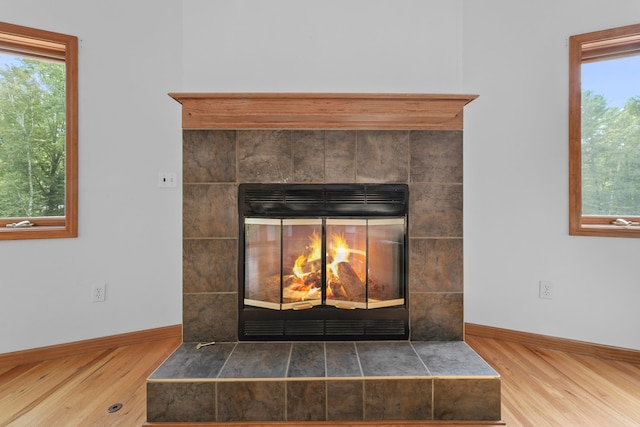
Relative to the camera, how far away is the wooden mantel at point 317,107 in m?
1.77

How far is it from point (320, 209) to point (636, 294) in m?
2.06

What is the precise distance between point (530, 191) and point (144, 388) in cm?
269

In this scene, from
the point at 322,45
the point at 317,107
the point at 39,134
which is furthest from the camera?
the point at 39,134

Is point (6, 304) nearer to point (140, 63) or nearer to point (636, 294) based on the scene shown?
point (140, 63)

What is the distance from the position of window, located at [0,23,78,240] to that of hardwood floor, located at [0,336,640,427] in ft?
2.78

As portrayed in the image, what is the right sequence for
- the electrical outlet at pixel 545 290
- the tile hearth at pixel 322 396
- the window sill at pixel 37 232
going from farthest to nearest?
the electrical outlet at pixel 545 290
the window sill at pixel 37 232
the tile hearth at pixel 322 396

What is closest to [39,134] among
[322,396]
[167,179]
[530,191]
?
[167,179]

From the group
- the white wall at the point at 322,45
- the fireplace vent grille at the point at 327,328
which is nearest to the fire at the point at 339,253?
the fireplace vent grille at the point at 327,328

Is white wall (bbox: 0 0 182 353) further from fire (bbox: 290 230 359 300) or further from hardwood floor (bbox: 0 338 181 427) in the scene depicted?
fire (bbox: 290 230 359 300)

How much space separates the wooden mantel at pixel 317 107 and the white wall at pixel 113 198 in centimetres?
72

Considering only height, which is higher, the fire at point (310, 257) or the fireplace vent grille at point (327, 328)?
the fire at point (310, 257)

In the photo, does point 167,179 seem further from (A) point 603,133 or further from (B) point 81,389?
(A) point 603,133

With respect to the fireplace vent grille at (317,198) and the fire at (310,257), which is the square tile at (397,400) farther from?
the fireplace vent grille at (317,198)

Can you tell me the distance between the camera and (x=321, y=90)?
1.96 meters
